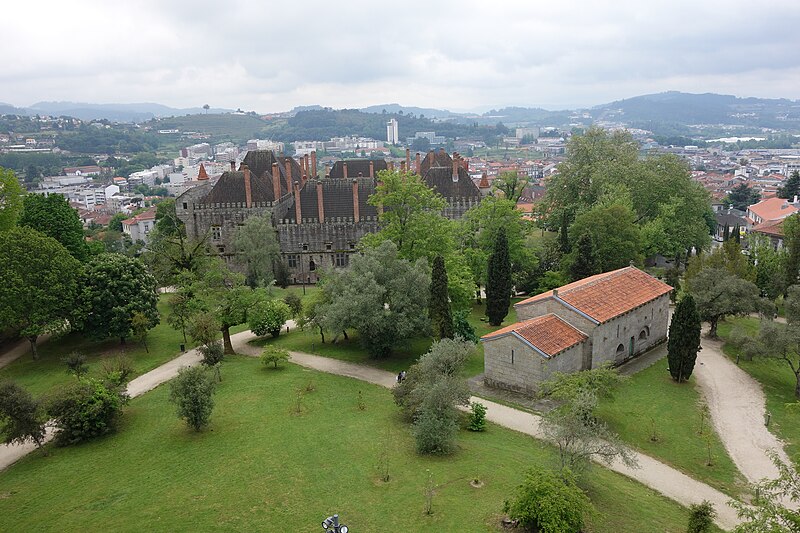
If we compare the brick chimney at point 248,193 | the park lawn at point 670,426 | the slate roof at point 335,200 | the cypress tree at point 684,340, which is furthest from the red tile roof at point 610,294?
the brick chimney at point 248,193

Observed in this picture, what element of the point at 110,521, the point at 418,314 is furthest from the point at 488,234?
the point at 110,521

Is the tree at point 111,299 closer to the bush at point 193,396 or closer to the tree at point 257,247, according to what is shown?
the bush at point 193,396

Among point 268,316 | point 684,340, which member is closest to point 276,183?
point 268,316

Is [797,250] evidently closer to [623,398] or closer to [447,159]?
[623,398]

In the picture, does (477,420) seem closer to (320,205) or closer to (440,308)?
(440,308)

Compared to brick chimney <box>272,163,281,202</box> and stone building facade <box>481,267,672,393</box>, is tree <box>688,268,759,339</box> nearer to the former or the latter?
stone building facade <box>481,267,672,393</box>

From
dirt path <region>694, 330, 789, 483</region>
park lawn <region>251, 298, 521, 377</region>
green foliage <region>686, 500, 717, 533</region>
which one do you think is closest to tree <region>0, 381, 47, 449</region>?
park lawn <region>251, 298, 521, 377</region>

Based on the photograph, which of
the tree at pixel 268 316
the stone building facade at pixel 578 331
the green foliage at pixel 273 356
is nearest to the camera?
the stone building facade at pixel 578 331
